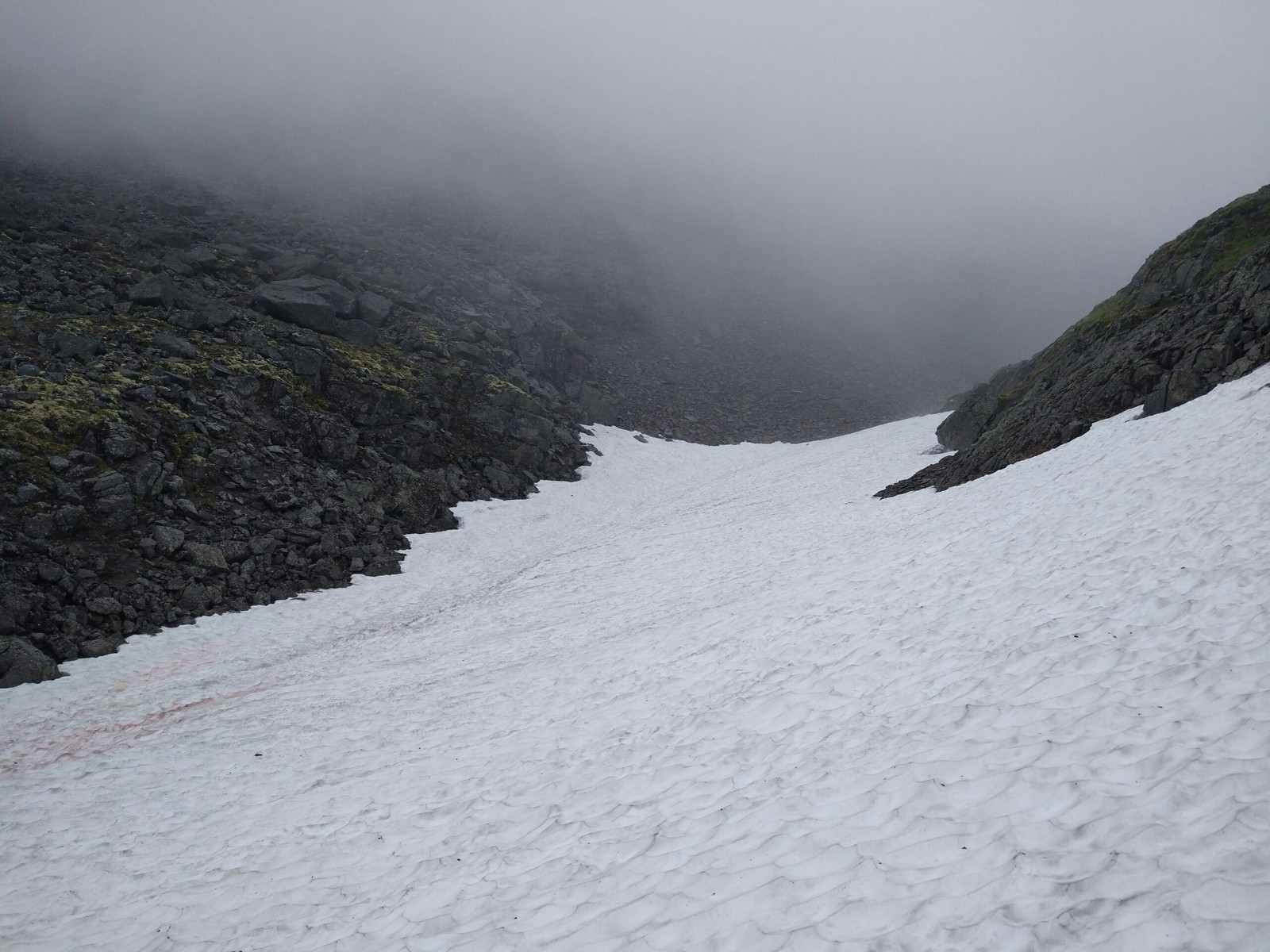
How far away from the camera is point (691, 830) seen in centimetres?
702

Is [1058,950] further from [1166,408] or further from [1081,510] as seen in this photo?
[1166,408]

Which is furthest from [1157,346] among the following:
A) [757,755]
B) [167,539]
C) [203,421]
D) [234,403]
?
[234,403]

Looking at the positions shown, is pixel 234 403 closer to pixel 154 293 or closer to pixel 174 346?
pixel 174 346

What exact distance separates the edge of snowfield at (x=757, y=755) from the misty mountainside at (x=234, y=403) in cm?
284

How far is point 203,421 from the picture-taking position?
2275 centimetres

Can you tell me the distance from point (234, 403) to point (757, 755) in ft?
81.1

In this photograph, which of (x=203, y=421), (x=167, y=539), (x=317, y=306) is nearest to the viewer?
(x=167, y=539)

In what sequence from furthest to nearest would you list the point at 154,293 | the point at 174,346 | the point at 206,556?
the point at 154,293 < the point at 174,346 < the point at 206,556

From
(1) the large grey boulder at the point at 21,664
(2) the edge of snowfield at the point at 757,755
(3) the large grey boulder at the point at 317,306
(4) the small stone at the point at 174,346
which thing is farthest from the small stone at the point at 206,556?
(3) the large grey boulder at the point at 317,306

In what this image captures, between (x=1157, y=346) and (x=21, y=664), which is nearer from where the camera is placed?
(x=21, y=664)

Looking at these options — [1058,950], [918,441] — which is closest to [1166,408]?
[1058,950]

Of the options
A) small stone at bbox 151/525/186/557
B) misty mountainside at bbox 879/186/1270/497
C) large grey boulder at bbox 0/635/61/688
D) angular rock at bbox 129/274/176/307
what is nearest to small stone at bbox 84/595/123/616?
large grey boulder at bbox 0/635/61/688

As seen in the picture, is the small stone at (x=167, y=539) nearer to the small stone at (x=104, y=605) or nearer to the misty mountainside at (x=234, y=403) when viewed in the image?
the misty mountainside at (x=234, y=403)

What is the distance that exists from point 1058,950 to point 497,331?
167ft
